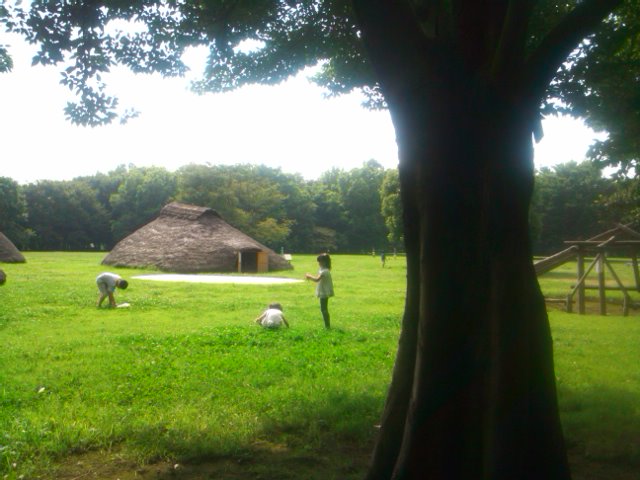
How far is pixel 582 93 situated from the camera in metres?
8.10

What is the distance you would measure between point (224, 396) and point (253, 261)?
27.6m

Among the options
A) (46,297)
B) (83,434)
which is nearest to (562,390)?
(83,434)

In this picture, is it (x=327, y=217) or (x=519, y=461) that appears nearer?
(x=519, y=461)

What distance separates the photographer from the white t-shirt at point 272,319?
10.5 metres

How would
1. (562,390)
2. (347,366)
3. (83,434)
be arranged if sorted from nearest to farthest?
1. (83,434)
2. (562,390)
3. (347,366)

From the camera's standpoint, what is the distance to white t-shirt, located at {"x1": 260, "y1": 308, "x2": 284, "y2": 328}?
1053 centimetres

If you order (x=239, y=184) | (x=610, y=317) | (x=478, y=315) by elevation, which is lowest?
(x=610, y=317)

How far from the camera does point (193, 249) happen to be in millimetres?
32312

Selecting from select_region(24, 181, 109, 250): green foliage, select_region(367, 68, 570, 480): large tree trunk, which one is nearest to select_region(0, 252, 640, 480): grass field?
select_region(367, 68, 570, 480): large tree trunk

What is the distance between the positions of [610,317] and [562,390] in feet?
29.6

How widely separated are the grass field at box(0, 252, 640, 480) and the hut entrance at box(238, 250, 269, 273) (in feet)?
67.2

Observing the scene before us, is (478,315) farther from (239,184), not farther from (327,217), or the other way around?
(327,217)

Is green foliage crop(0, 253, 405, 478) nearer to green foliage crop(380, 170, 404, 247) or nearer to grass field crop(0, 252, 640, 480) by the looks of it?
grass field crop(0, 252, 640, 480)

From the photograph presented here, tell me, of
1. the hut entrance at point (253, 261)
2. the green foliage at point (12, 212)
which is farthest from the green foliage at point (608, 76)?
the green foliage at point (12, 212)
